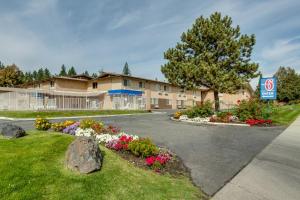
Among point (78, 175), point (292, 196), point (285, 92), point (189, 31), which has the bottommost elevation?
point (292, 196)

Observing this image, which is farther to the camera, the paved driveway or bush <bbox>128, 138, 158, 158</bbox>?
bush <bbox>128, 138, 158, 158</bbox>

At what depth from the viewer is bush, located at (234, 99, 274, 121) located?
18022 mm

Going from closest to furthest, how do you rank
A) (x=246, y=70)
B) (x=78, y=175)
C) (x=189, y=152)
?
1. (x=78, y=175)
2. (x=189, y=152)
3. (x=246, y=70)

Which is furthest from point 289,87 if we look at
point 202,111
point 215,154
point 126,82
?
point 215,154

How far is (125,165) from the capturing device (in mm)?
6691

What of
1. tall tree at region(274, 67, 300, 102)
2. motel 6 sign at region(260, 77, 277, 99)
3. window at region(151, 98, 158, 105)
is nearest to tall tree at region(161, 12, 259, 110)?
motel 6 sign at region(260, 77, 277, 99)

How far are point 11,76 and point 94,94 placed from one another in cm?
2848

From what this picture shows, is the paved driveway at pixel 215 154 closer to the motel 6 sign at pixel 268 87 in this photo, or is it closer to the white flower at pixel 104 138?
the white flower at pixel 104 138

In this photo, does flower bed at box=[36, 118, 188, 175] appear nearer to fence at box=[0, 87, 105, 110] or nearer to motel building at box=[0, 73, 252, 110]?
motel building at box=[0, 73, 252, 110]

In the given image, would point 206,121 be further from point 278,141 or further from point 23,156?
point 23,156

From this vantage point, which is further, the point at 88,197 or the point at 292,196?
the point at 292,196

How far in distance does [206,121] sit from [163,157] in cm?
1233

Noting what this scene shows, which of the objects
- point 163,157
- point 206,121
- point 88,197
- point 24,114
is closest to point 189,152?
point 163,157

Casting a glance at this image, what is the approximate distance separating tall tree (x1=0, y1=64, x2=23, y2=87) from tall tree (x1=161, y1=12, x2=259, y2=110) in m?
47.4
